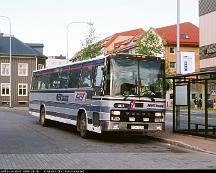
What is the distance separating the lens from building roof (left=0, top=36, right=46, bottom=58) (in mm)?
71438

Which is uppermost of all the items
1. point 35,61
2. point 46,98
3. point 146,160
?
point 35,61

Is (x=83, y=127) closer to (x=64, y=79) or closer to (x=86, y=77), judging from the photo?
(x=86, y=77)

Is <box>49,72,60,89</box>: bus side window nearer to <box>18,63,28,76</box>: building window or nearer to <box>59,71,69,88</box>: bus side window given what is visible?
<box>59,71,69,88</box>: bus side window

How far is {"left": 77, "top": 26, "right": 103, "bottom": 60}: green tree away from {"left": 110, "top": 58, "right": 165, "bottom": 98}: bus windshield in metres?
29.2

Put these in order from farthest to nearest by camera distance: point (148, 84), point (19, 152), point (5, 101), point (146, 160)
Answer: point (5, 101) < point (148, 84) < point (19, 152) < point (146, 160)

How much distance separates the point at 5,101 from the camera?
7000 centimetres

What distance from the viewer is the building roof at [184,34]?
78.9 m

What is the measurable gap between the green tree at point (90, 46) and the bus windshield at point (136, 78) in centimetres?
2917

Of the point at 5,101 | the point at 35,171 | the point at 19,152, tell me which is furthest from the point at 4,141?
the point at 5,101

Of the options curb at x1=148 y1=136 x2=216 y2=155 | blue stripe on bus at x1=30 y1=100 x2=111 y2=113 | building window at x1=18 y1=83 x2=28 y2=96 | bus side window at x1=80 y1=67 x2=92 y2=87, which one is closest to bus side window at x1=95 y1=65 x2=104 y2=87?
bus side window at x1=80 y1=67 x2=92 y2=87

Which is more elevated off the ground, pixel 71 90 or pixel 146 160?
pixel 71 90

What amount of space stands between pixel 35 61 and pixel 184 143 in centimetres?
5934

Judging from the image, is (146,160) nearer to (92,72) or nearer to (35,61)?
(92,72)

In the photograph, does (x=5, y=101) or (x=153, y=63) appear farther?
(x=5, y=101)
